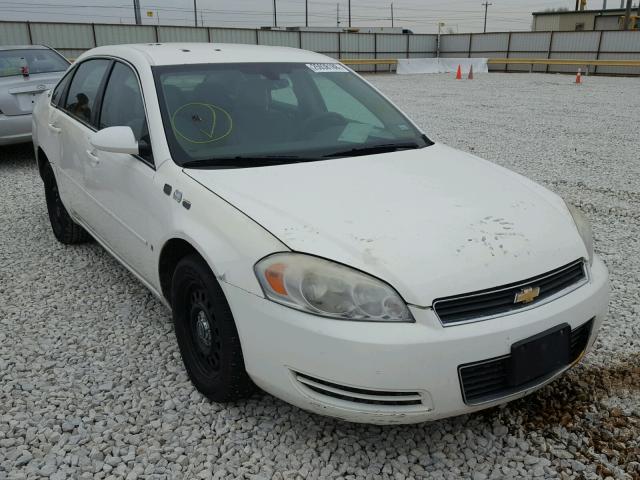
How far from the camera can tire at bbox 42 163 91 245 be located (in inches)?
171

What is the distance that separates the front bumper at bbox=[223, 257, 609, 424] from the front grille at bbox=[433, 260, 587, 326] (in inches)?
1.3

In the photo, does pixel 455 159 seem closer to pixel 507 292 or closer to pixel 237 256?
pixel 507 292

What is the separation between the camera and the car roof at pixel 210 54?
3121 millimetres

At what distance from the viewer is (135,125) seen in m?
3.01

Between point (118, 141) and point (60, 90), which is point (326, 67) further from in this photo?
point (60, 90)

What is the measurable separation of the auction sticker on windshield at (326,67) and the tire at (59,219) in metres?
2.23

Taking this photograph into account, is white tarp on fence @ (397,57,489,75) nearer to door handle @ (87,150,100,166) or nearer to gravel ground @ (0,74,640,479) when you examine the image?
gravel ground @ (0,74,640,479)

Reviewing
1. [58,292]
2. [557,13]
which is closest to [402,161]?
[58,292]

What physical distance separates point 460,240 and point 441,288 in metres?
0.25

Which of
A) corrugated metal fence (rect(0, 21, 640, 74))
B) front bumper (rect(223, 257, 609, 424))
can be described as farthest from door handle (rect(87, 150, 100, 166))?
corrugated metal fence (rect(0, 21, 640, 74))

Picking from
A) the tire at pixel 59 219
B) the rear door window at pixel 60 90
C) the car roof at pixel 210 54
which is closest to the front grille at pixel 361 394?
the car roof at pixel 210 54

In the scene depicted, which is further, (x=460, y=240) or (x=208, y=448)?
(x=208, y=448)

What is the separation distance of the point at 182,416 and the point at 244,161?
120cm

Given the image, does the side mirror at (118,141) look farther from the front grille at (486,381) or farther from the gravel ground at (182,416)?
the front grille at (486,381)
